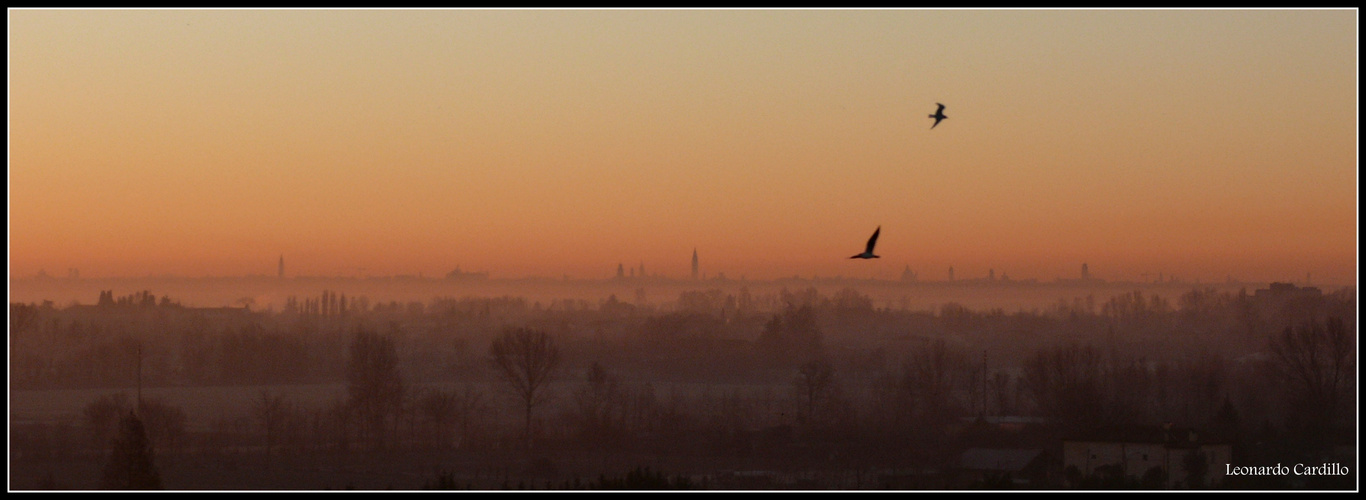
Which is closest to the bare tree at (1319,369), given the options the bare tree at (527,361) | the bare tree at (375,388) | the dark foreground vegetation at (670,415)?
the dark foreground vegetation at (670,415)

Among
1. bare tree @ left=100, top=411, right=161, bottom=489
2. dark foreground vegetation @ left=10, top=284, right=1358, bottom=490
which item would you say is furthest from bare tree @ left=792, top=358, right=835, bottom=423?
bare tree @ left=100, top=411, right=161, bottom=489

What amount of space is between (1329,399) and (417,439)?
26.2m

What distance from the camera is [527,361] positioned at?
188 feet

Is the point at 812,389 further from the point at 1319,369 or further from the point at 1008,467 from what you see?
the point at 1008,467

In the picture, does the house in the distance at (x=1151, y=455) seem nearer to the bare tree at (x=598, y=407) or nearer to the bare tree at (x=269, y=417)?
the bare tree at (x=598, y=407)

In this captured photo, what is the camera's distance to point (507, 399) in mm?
60875

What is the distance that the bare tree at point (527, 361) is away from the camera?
55.8 metres

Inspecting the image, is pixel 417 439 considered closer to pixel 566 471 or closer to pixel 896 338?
pixel 566 471

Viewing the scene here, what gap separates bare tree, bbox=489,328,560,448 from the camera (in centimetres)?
5581

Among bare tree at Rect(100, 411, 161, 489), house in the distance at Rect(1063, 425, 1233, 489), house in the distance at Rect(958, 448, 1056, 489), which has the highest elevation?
bare tree at Rect(100, 411, 161, 489)

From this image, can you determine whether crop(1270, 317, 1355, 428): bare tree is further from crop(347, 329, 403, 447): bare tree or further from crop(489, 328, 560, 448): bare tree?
crop(347, 329, 403, 447): bare tree

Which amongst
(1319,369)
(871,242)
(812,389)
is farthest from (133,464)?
(1319,369)

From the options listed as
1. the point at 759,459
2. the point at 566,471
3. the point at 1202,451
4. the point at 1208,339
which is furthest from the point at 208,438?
the point at 1208,339

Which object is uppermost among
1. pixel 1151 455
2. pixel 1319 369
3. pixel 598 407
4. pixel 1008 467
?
pixel 1319 369
